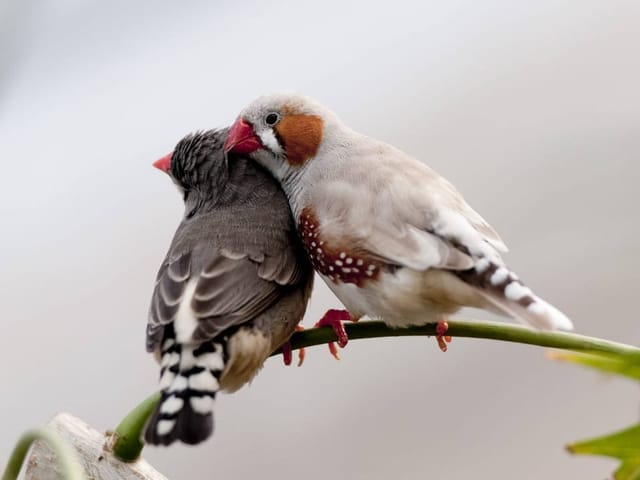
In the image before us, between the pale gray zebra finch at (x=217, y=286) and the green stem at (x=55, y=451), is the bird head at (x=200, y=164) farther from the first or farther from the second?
the green stem at (x=55, y=451)

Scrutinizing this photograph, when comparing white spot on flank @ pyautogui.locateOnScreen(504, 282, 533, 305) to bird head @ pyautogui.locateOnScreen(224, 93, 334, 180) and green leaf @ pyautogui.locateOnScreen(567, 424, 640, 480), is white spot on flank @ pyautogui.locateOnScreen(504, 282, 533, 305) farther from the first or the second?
bird head @ pyautogui.locateOnScreen(224, 93, 334, 180)

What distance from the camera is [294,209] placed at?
1.43 metres

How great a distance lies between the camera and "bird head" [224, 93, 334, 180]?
149 centimetres

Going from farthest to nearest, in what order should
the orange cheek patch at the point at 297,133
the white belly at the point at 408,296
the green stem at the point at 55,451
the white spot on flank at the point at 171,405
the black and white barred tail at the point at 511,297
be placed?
the orange cheek patch at the point at 297,133
the white belly at the point at 408,296
the white spot on flank at the point at 171,405
the black and white barred tail at the point at 511,297
the green stem at the point at 55,451

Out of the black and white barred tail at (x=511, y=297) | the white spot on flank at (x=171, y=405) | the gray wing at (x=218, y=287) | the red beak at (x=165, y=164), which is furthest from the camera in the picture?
the red beak at (x=165, y=164)

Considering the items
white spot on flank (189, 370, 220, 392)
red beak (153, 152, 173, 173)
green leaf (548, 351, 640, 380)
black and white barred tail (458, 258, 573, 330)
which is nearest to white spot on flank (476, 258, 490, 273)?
black and white barred tail (458, 258, 573, 330)

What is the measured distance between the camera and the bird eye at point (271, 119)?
4.90 feet

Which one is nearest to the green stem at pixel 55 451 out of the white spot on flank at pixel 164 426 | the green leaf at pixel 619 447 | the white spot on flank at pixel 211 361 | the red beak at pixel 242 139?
the white spot on flank at pixel 164 426

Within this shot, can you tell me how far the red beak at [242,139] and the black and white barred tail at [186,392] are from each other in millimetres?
398

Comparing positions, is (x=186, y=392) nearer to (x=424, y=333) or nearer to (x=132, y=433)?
(x=132, y=433)

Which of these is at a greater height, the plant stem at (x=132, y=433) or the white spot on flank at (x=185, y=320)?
the white spot on flank at (x=185, y=320)

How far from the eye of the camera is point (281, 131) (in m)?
1.50

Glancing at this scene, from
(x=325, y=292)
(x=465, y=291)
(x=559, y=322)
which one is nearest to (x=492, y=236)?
(x=465, y=291)

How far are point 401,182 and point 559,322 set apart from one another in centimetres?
41
